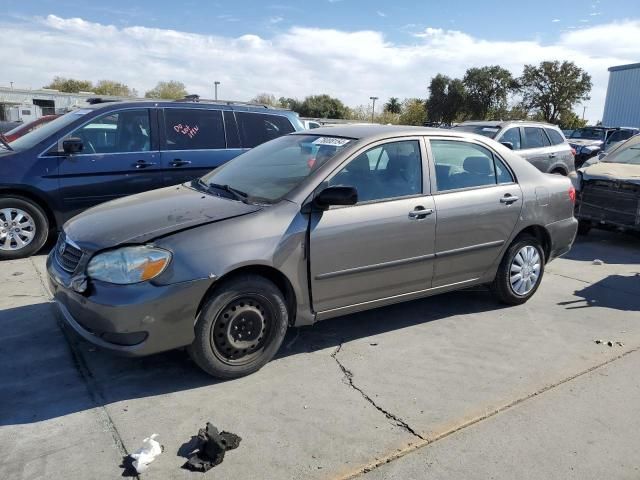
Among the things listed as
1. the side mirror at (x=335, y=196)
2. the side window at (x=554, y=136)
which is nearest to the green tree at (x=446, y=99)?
the side window at (x=554, y=136)

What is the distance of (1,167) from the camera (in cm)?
595

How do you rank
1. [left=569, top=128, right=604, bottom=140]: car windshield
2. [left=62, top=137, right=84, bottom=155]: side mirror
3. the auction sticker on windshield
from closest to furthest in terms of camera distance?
1. the auction sticker on windshield
2. [left=62, top=137, right=84, bottom=155]: side mirror
3. [left=569, top=128, right=604, bottom=140]: car windshield

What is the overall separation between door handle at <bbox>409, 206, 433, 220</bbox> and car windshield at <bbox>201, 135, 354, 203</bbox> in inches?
28.8

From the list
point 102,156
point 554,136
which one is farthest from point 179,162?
point 554,136

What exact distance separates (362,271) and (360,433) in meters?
1.27

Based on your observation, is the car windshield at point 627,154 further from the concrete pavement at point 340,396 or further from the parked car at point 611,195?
the concrete pavement at point 340,396

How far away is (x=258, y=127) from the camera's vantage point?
7.52 meters

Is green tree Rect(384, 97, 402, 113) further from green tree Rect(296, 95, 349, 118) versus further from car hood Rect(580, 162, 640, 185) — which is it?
car hood Rect(580, 162, 640, 185)

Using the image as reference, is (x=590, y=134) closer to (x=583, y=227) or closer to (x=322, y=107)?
(x=583, y=227)

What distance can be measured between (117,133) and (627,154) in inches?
314

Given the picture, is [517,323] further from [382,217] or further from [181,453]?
[181,453]

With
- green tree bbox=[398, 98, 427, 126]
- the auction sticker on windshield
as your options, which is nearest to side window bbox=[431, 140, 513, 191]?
the auction sticker on windshield

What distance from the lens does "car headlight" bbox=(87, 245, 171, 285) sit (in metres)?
3.14

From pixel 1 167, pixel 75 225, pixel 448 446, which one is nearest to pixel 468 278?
pixel 448 446
